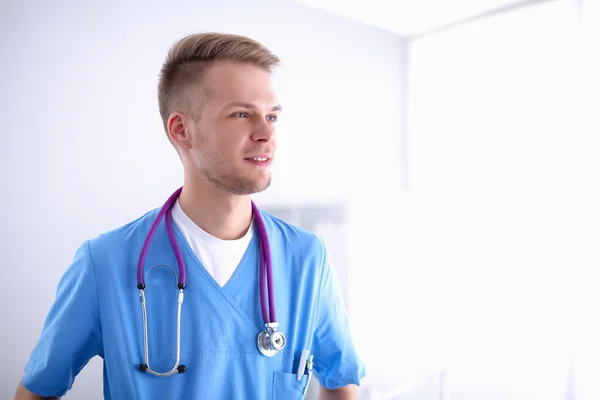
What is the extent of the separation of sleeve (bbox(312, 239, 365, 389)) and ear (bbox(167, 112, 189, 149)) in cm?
38

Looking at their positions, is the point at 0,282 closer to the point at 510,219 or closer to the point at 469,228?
the point at 469,228

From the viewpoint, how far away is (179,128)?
1.02 meters

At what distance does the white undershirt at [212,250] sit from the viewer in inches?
39.4

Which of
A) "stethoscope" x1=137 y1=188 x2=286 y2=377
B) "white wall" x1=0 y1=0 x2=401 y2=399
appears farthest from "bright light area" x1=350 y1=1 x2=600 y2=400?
"stethoscope" x1=137 y1=188 x2=286 y2=377

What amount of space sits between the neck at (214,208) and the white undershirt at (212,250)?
0.01 metres

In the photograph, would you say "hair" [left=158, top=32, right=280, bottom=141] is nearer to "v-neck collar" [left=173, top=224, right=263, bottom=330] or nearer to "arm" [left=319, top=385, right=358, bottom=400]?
"v-neck collar" [left=173, top=224, right=263, bottom=330]

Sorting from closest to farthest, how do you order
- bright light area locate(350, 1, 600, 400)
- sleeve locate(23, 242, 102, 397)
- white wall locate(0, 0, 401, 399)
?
sleeve locate(23, 242, 102, 397) < white wall locate(0, 0, 401, 399) < bright light area locate(350, 1, 600, 400)

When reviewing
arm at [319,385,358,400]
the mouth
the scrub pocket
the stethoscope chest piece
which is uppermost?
the mouth

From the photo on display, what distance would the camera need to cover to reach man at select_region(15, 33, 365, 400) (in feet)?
2.97

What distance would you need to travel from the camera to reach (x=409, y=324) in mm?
2111

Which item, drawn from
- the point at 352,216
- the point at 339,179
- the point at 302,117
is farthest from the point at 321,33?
the point at 352,216

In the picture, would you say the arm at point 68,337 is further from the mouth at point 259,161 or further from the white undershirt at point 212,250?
the mouth at point 259,161

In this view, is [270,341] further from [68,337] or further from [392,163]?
[392,163]

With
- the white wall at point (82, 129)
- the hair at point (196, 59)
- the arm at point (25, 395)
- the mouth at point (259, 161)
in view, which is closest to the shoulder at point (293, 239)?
the mouth at point (259, 161)
